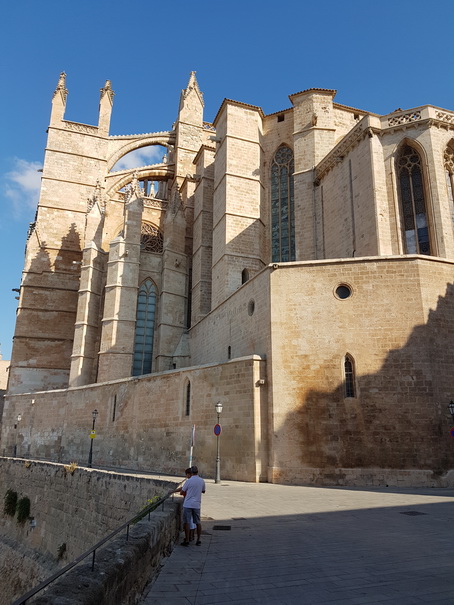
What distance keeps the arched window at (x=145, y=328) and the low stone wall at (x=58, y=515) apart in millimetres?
8665

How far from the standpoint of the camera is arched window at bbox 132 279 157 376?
2369 centimetres

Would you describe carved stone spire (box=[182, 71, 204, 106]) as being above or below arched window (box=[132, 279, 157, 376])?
above

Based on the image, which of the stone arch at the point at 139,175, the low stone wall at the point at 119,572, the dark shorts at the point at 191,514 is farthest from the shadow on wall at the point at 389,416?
the stone arch at the point at 139,175

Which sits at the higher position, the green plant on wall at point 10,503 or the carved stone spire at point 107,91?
the carved stone spire at point 107,91

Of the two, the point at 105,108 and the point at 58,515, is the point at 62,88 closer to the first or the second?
the point at 105,108

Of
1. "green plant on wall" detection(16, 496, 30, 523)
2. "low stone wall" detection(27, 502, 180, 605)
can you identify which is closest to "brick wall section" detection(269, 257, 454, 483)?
"low stone wall" detection(27, 502, 180, 605)

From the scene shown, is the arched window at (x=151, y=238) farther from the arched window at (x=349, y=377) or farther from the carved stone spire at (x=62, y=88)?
the arched window at (x=349, y=377)

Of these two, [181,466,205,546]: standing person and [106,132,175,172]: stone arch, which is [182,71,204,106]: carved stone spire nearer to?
[106,132,175,172]: stone arch

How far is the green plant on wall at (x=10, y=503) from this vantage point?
15.1m

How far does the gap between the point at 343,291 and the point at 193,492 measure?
9127 mm

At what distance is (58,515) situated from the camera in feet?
41.7

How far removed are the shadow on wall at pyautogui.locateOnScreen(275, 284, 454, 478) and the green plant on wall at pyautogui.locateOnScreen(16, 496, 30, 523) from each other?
837 centimetres

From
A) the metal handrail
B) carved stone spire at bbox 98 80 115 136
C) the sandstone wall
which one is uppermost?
carved stone spire at bbox 98 80 115 136

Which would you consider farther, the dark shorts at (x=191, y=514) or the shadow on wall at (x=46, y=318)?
the shadow on wall at (x=46, y=318)
